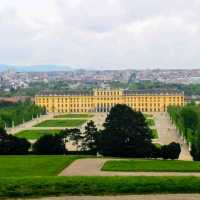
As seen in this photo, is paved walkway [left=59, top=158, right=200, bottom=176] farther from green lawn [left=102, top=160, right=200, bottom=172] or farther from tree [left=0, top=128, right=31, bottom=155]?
tree [left=0, top=128, right=31, bottom=155]

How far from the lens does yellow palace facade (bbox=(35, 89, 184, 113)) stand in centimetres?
8844

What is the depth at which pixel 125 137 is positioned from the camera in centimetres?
2991

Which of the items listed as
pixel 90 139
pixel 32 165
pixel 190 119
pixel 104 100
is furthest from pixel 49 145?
pixel 104 100

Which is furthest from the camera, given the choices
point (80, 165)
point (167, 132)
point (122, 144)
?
point (167, 132)

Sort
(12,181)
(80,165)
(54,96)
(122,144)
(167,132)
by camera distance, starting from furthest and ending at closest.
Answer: (54,96), (167,132), (122,144), (80,165), (12,181)

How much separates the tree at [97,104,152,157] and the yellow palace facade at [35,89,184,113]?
5766 centimetres

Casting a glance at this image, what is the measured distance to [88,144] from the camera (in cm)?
3111

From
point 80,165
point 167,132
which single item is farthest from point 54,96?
point 80,165

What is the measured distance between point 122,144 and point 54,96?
5914 centimetres

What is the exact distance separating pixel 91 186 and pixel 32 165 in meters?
9.28

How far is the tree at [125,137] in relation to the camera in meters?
29.9

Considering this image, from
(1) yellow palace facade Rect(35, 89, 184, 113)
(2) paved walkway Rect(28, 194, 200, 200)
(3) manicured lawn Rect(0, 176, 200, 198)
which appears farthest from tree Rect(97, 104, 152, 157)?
(1) yellow palace facade Rect(35, 89, 184, 113)

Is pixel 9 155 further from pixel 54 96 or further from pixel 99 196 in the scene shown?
pixel 54 96

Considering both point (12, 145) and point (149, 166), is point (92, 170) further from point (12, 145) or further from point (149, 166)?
point (12, 145)
